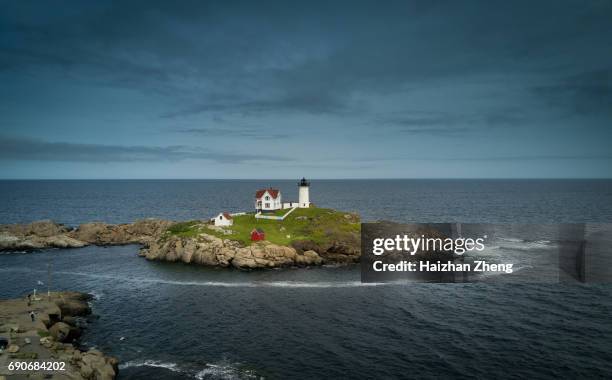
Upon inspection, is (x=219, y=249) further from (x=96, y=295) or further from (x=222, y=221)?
(x=96, y=295)

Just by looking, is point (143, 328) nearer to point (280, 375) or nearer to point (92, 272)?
point (280, 375)

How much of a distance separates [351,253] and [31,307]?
168 feet

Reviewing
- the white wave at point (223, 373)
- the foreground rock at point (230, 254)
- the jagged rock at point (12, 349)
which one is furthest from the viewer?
the foreground rock at point (230, 254)

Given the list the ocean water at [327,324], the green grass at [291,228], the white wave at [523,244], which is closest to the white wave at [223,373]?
the ocean water at [327,324]

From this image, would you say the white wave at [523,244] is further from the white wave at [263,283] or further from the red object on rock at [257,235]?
the red object on rock at [257,235]

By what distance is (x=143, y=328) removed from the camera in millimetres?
44625

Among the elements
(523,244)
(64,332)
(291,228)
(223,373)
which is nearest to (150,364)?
(223,373)

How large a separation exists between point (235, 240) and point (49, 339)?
41.2 m

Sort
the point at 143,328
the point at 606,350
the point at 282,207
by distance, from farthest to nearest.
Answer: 1. the point at 282,207
2. the point at 143,328
3. the point at 606,350

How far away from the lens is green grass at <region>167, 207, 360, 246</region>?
79188mm

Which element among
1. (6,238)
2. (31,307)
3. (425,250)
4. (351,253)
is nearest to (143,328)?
(31,307)

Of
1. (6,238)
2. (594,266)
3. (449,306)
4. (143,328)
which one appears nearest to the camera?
(143,328)

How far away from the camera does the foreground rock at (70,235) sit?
87.4 metres

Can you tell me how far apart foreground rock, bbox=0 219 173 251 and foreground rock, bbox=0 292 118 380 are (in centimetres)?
4486
